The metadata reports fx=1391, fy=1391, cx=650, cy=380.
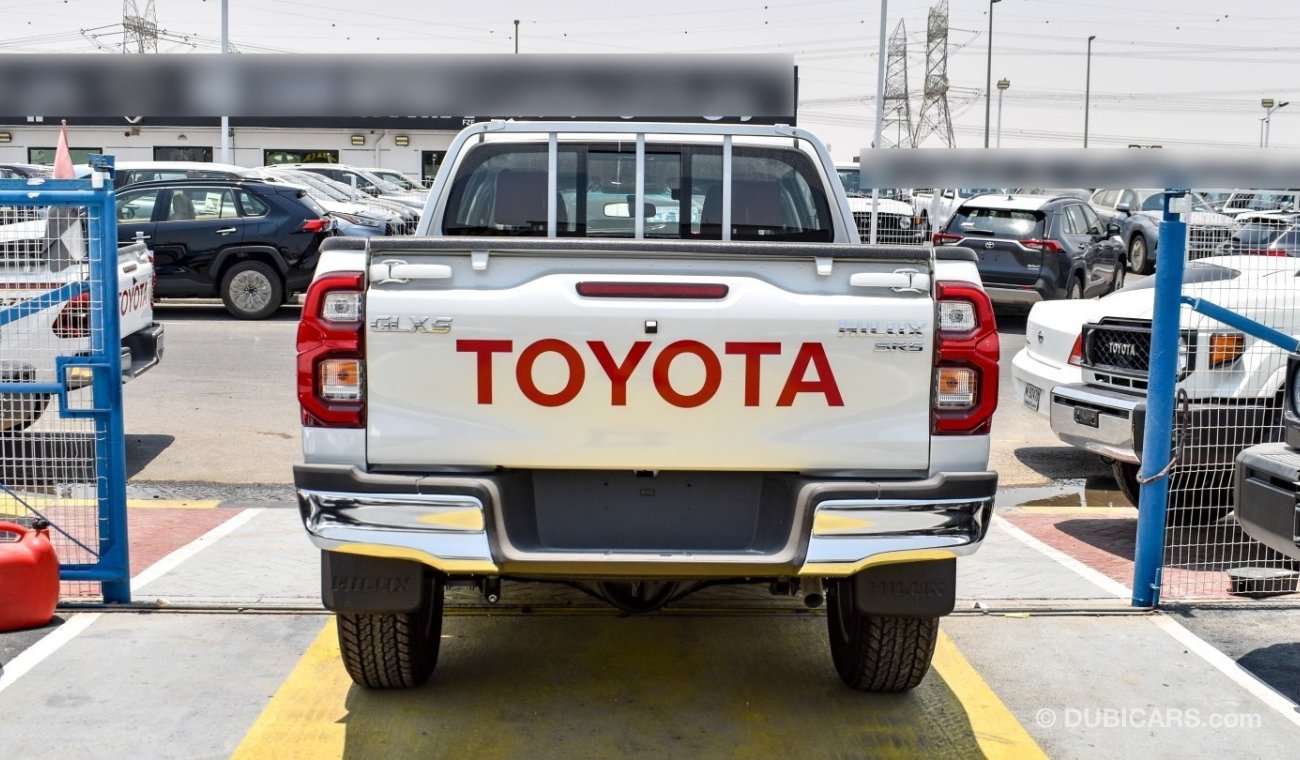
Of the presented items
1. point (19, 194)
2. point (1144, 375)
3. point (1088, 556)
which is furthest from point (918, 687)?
point (19, 194)

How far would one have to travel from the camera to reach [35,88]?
1764 centimetres

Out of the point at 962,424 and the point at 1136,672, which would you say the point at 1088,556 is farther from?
the point at 962,424

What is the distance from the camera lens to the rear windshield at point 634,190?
5980mm

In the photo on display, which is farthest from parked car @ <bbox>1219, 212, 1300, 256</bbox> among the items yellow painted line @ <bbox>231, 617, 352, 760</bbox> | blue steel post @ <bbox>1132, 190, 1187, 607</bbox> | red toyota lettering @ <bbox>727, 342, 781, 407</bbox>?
yellow painted line @ <bbox>231, 617, 352, 760</bbox>

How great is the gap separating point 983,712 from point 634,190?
278cm

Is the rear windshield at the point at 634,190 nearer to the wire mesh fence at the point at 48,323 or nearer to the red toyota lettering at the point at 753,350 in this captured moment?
the wire mesh fence at the point at 48,323

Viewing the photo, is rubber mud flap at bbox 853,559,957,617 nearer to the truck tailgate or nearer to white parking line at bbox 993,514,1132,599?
the truck tailgate

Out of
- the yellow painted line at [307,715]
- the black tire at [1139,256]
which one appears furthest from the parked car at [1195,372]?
the black tire at [1139,256]

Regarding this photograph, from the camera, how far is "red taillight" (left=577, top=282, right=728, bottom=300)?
13.1 ft

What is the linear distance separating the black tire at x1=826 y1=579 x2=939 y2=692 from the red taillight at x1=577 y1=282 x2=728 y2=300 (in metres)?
1.08

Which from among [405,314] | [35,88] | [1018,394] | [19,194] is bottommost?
[1018,394]

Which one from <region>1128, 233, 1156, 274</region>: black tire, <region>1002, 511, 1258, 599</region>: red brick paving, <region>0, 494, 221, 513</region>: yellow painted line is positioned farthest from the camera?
<region>1128, 233, 1156, 274</region>: black tire

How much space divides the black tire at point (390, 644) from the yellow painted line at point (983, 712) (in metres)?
1.84

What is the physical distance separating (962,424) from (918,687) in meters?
1.31
